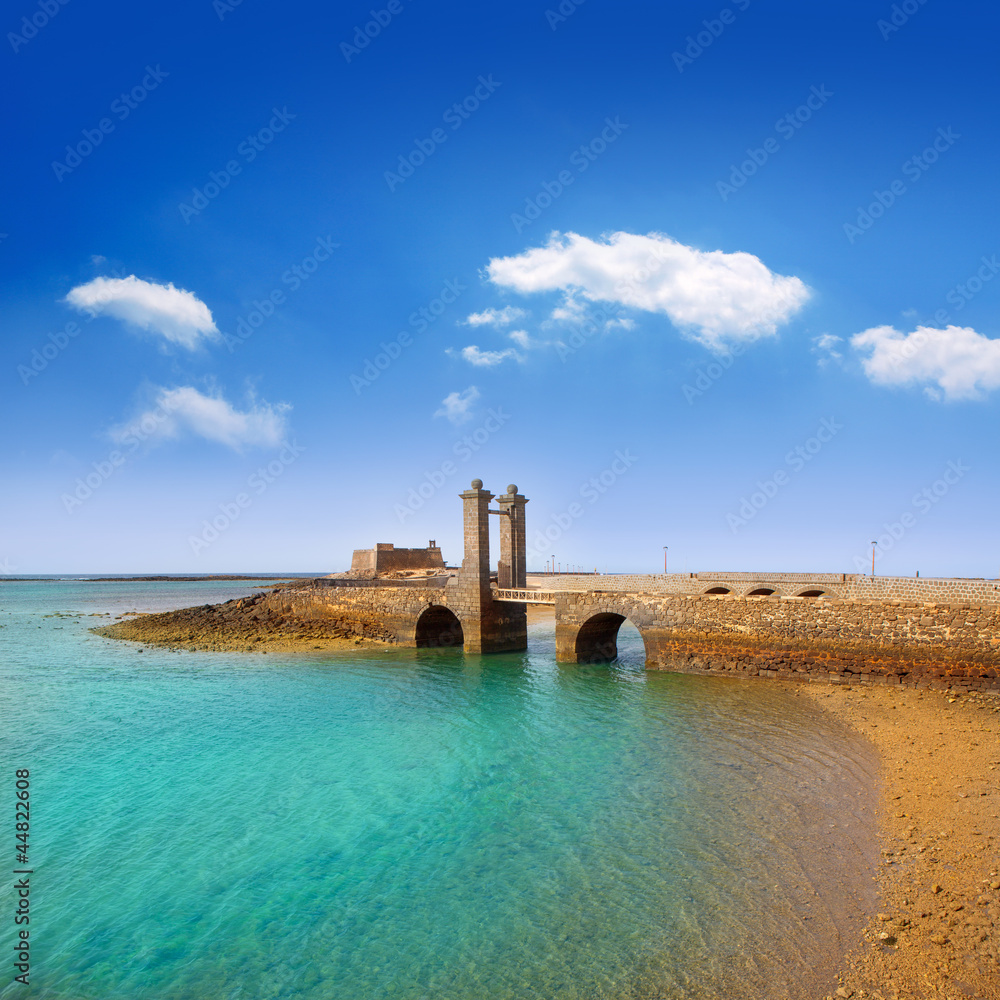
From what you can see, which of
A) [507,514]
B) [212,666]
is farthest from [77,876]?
[507,514]

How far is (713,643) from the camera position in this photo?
712 inches

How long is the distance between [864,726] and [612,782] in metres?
6.13

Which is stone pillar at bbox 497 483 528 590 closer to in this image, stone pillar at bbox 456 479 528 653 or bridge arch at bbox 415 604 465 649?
Result: stone pillar at bbox 456 479 528 653

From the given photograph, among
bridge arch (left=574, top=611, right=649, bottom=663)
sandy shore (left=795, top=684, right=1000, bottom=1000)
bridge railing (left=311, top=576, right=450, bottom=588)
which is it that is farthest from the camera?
bridge railing (left=311, top=576, right=450, bottom=588)

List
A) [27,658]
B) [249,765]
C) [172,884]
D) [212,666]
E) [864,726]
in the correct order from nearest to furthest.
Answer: [172,884]
[249,765]
[864,726]
[212,666]
[27,658]

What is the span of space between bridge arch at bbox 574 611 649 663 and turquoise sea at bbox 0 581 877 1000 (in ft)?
14.8

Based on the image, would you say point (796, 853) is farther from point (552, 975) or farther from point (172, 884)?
point (172, 884)

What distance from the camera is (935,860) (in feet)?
23.0

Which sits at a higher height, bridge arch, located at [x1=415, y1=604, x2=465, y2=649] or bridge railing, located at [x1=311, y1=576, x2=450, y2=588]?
bridge railing, located at [x1=311, y1=576, x2=450, y2=588]

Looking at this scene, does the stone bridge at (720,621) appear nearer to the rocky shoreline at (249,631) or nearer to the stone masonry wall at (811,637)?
the stone masonry wall at (811,637)

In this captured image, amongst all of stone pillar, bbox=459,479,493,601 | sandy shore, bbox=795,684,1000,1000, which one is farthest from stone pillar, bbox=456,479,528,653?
sandy shore, bbox=795,684,1000,1000

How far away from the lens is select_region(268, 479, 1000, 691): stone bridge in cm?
1477

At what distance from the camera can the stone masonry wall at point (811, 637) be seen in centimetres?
1447

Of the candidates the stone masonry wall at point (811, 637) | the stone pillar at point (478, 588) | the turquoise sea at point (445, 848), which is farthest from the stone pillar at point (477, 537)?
the turquoise sea at point (445, 848)
